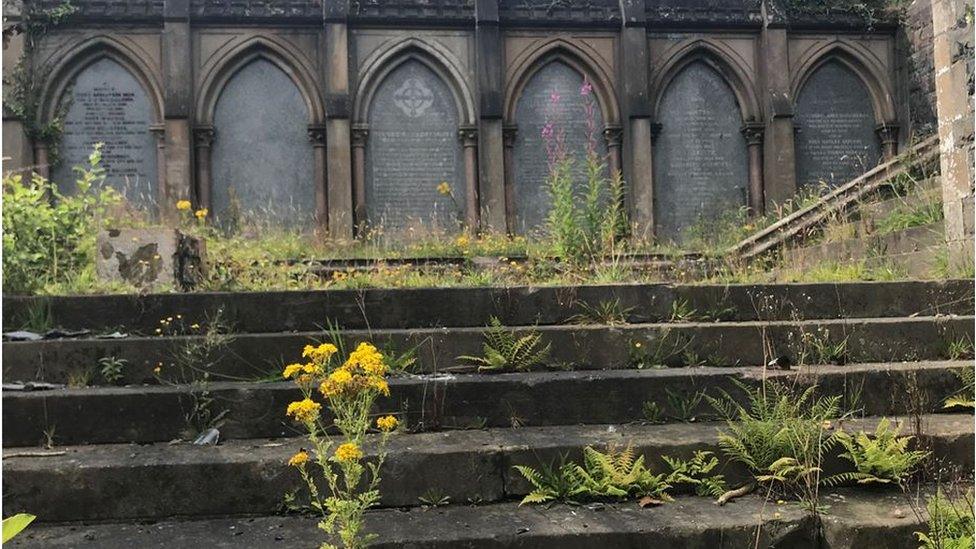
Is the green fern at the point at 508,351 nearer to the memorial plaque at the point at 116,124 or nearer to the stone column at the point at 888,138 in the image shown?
the memorial plaque at the point at 116,124

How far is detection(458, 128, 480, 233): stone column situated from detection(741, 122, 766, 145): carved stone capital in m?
5.21

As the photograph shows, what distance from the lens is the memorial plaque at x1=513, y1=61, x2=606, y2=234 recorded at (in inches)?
526

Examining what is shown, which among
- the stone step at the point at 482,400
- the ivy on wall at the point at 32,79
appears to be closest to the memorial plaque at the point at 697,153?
the stone step at the point at 482,400

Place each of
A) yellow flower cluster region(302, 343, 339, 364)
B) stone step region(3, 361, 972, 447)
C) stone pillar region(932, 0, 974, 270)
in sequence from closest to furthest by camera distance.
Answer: yellow flower cluster region(302, 343, 339, 364) → stone step region(3, 361, 972, 447) → stone pillar region(932, 0, 974, 270)

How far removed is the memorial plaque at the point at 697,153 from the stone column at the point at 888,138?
265 centimetres

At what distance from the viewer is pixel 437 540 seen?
9.39 ft

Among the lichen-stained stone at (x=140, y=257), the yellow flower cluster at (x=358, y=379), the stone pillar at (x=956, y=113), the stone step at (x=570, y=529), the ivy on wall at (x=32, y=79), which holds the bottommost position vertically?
the stone step at (x=570, y=529)

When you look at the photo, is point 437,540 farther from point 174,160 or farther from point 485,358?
point 174,160

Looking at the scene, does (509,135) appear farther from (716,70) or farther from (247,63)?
(247,63)

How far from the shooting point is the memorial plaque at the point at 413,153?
13.0 metres

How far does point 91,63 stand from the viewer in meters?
12.6

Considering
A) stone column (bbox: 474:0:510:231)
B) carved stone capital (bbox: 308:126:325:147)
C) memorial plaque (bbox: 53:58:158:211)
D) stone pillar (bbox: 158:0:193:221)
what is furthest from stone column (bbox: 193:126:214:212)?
stone column (bbox: 474:0:510:231)

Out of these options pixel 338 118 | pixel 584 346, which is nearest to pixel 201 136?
pixel 338 118

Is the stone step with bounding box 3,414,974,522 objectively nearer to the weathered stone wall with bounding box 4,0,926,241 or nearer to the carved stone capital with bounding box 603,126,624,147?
the weathered stone wall with bounding box 4,0,926,241
